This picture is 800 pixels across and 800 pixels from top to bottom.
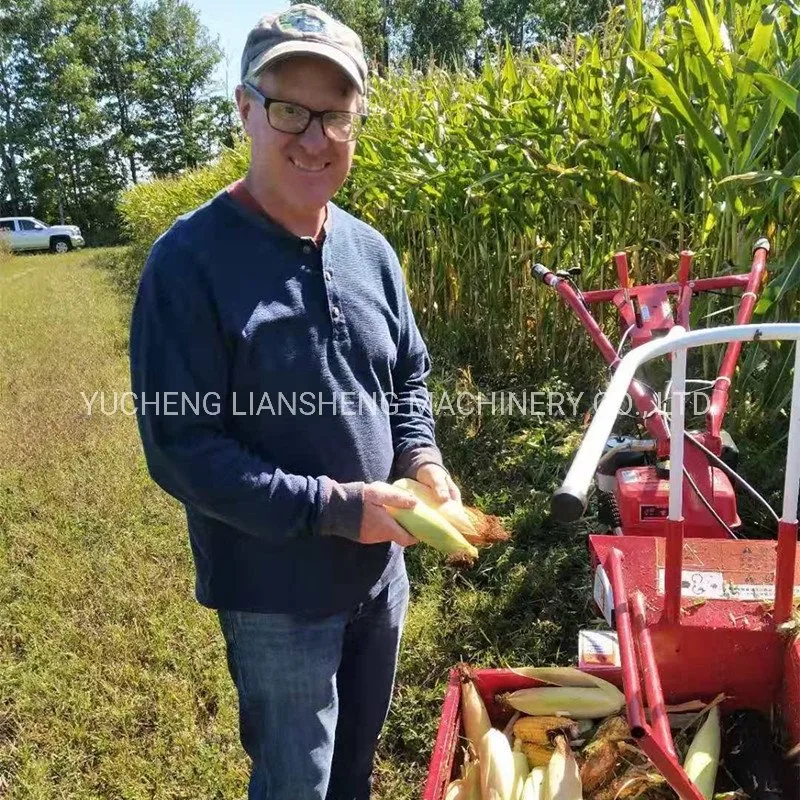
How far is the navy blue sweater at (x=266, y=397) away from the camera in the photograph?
4.06 ft

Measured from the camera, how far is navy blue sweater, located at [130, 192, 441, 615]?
4.06ft

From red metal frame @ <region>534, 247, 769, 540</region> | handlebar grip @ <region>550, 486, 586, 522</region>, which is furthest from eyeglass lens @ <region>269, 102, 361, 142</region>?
red metal frame @ <region>534, 247, 769, 540</region>

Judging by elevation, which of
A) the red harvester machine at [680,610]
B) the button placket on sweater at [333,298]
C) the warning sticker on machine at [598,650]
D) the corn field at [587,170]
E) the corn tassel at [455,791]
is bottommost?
the corn tassel at [455,791]

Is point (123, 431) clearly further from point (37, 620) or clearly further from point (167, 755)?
point (167, 755)

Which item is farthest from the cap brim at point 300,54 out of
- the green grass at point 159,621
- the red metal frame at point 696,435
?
the green grass at point 159,621

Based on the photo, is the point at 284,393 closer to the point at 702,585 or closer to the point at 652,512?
the point at 702,585

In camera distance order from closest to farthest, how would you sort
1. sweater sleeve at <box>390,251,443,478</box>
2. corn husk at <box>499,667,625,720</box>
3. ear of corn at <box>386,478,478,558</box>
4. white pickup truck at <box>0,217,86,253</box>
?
ear of corn at <box>386,478,478,558</box> < corn husk at <box>499,667,625,720</box> < sweater sleeve at <box>390,251,443,478</box> < white pickup truck at <box>0,217,86,253</box>

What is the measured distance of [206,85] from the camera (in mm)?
45938

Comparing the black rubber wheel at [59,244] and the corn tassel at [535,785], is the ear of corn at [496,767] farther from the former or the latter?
the black rubber wheel at [59,244]

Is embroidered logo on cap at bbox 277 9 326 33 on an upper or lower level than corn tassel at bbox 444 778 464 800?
upper

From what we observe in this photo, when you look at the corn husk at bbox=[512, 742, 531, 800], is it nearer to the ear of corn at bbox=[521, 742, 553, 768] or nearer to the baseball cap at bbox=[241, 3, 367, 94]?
the ear of corn at bbox=[521, 742, 553, 768]

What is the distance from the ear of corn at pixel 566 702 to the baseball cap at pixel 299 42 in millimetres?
1197

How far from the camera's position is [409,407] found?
1.70 meters

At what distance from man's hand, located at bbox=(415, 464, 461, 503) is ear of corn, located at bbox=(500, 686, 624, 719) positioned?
42 centimetres
